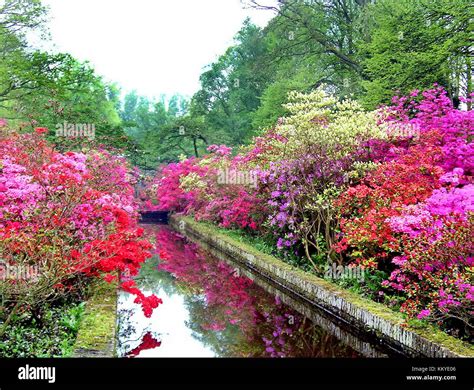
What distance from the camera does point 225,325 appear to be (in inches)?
343

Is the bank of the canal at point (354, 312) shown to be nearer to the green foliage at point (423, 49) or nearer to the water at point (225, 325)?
the water at point (225, 325)

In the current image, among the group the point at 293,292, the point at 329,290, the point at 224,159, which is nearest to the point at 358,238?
the point at 329,290

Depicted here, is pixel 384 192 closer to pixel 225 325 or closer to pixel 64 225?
pixel 225 325

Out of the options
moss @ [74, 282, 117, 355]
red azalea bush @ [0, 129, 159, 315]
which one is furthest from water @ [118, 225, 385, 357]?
red azalea bush @ [0, 129, 159, 315]

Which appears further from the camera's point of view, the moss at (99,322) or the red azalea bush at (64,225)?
the red azalea bush at (64,225)

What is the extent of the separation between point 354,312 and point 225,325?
2.16 meters

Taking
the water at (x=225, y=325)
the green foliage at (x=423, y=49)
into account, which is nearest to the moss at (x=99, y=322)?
the water at (x=225, y=325)

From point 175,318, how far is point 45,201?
306 cm

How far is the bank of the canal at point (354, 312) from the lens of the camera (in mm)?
6223

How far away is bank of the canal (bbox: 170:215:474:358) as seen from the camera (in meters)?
6.22

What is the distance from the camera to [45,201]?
8.25m

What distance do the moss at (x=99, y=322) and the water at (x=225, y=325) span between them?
48 cm

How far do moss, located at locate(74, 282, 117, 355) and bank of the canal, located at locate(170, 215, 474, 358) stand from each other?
3569 millimetres
